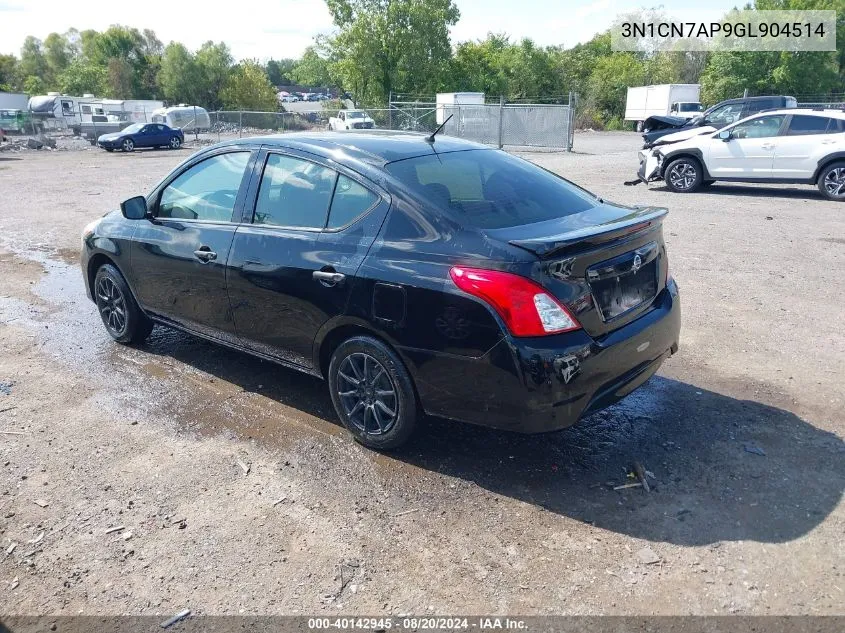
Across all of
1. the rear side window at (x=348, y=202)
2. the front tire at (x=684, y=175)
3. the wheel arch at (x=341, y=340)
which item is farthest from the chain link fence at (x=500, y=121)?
the wheel arch at (x=341, y=340)

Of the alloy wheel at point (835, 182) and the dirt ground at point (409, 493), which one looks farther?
the alloy wheel at point (835, 182)

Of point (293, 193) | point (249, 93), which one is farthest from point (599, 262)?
point (249, 93)

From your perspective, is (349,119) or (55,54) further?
(55,54)

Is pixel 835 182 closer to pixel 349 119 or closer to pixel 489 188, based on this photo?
pixel 489 188

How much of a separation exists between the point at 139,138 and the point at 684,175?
27166mm

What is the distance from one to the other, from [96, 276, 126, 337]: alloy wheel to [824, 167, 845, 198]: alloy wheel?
1270 centimetres

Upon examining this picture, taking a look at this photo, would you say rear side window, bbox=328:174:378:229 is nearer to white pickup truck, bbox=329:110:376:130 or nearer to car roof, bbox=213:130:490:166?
car roof, bbox=213:130:490:166

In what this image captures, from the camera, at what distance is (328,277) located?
3803 mm

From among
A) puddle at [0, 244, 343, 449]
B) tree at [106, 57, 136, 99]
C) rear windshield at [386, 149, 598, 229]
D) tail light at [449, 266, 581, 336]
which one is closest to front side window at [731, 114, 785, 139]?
rear windshield at [386, 149, 598, 229]

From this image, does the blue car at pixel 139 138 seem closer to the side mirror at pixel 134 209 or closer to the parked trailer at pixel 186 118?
the parked trailer at pixel 186 118

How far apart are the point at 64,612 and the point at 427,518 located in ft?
5.27

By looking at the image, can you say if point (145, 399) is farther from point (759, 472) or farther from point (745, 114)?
point (745, 114)

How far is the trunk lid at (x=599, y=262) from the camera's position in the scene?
127 inches

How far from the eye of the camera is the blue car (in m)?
32.3
